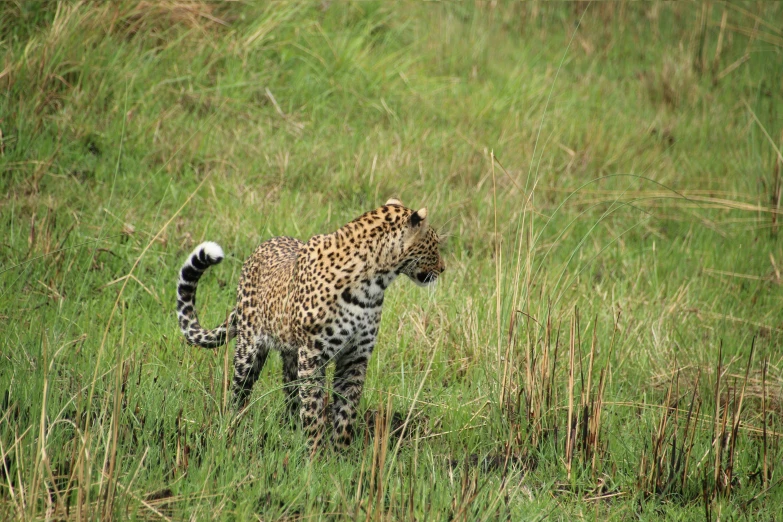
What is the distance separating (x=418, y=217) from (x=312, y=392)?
0.98 m

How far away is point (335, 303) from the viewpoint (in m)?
4.54

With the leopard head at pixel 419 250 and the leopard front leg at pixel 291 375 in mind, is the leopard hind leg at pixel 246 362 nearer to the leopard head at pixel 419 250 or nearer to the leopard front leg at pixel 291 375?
the leopard front leg at pixel 291 375

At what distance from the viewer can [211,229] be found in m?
6.54

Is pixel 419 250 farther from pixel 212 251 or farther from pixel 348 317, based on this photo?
pixel 212 251

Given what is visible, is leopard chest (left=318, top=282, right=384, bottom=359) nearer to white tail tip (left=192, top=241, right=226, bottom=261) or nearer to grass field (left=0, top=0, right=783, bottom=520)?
grass field (left=0, top=0, right=783, bottom=520)

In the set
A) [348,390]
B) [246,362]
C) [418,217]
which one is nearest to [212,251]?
[246,362]

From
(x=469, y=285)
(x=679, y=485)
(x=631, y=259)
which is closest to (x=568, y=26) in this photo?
(x=631, y=259)

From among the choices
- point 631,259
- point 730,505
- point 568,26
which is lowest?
point 730,505

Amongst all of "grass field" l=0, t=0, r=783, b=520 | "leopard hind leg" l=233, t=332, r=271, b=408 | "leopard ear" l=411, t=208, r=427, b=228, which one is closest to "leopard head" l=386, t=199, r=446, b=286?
"leopard ear" l=411, t=208, r=427, b=228

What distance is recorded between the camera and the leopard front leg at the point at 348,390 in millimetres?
4680

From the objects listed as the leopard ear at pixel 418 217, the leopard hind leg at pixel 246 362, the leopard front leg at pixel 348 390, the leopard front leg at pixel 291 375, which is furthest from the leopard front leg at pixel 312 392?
the leopard ear at pixel 418 217

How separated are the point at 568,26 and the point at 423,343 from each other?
Result: 6620mm

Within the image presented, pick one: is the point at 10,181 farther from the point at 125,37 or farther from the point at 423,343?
the point at 423,343

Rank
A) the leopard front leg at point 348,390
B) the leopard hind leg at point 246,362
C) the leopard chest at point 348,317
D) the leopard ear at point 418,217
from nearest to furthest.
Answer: the leopard ear at point 418,217 < the leopard chest at point 348,317 < the leopard front leg at point 348,390 < the leopard hind leg at point 246,362
